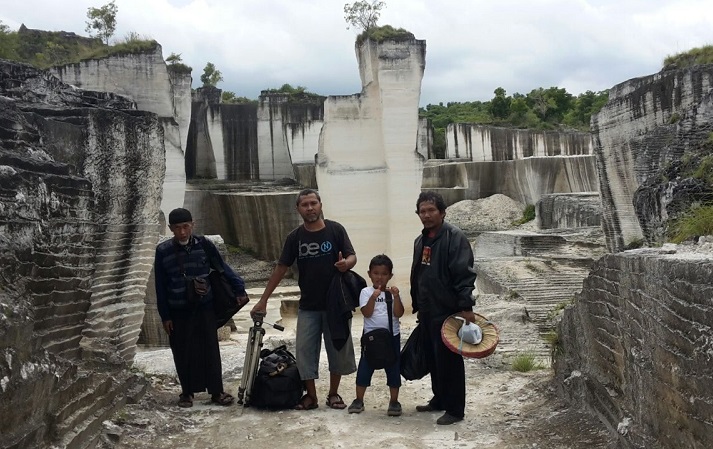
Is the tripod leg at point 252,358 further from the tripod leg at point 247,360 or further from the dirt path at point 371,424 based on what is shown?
the dirt path at point 371,424

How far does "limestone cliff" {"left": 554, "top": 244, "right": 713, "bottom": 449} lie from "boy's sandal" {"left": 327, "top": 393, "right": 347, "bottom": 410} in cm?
152

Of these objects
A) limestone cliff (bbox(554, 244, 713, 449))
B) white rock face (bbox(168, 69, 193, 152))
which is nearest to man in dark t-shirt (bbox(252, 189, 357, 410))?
limestone cliff (bbox(554, 244, 713, 449))

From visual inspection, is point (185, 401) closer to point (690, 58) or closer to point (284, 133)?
point (690, 58)

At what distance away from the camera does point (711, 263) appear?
7.91 feet

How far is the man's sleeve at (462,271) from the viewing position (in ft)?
13.9

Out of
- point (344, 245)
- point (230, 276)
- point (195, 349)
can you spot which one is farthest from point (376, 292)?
point (195, 349)

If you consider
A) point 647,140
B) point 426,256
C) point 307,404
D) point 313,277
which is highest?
point 647,140

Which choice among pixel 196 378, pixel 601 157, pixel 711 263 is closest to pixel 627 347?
pixel 711 263

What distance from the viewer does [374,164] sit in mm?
15570

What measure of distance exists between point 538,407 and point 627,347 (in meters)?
1.40

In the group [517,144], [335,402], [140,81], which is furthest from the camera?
[517,144]

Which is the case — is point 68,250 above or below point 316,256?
above

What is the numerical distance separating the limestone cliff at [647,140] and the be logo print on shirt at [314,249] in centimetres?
269

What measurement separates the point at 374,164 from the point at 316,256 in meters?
11.1
